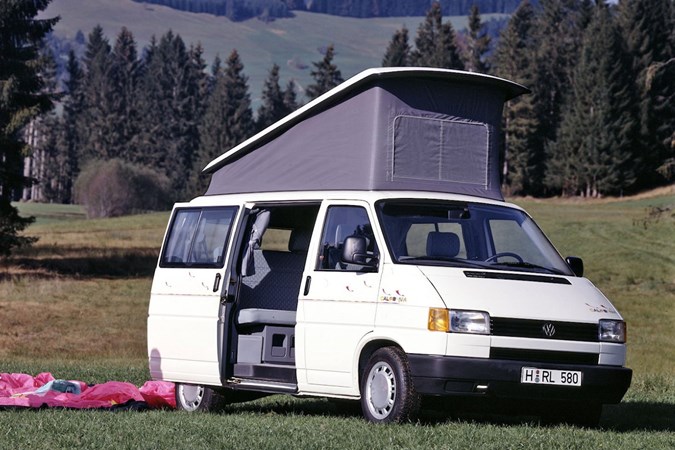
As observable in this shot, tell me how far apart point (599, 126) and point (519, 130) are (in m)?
12.5

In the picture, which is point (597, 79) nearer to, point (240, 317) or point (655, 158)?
point (655, 158)

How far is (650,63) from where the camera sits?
103062mm

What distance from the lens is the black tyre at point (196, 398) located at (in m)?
13.6

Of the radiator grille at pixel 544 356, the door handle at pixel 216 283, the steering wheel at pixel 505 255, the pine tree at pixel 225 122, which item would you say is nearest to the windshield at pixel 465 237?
the steering wheel at pixel 505 255

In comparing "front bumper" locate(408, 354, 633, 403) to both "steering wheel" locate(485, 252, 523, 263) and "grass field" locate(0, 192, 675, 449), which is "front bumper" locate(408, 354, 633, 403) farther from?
"steering wheel" locate(485, 252, 523, 263)

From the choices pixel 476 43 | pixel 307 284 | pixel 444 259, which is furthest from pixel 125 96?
pixel 444 259

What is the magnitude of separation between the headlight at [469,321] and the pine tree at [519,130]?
9605cm

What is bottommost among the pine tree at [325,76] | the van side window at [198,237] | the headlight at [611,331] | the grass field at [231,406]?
the grass field at [231,406]

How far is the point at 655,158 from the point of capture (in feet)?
315

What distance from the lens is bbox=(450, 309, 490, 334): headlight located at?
420 inches

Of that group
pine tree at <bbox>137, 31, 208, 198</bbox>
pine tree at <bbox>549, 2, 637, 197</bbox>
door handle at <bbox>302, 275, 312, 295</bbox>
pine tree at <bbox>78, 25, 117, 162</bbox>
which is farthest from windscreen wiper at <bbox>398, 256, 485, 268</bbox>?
pine tree at <bbox>78, 25, 117, 162</bbox>

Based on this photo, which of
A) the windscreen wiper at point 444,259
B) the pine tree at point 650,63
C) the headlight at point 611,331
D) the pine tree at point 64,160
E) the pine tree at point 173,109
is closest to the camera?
the headlight at point 611,331

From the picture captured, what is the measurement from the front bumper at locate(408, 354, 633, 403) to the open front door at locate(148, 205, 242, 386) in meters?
2.97

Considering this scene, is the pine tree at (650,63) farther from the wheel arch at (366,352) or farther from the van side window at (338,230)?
the wheel arch at (366,352)
